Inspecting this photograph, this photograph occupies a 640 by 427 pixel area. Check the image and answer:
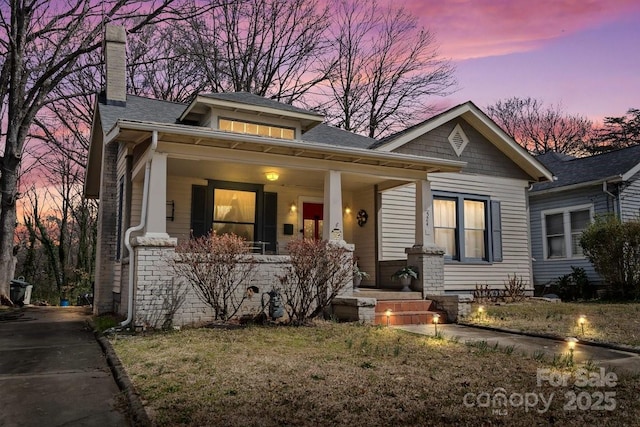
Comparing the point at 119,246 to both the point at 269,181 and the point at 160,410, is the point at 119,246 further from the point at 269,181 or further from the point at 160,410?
the point at 160,410

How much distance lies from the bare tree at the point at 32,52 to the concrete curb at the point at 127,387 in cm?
1022

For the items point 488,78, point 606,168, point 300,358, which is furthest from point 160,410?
point 606,168

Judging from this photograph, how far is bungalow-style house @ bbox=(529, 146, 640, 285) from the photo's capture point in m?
15.4

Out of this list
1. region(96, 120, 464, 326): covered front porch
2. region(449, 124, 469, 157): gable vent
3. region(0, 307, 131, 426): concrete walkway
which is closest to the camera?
region(0, 307, 131, 426): concrete walkway

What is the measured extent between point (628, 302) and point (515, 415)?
35.5 feet

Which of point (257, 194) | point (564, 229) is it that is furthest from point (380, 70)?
point (257, 194)

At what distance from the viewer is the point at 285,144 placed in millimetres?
8656

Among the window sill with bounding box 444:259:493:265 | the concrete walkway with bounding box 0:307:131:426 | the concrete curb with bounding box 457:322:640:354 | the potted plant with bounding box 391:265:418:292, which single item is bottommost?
the concrete walkway with bounding box 0:307:131:426

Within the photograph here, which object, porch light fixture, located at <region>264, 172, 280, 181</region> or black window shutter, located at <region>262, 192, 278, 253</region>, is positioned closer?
porch light fixture, located at <region>264, 172, 280, 181</region>

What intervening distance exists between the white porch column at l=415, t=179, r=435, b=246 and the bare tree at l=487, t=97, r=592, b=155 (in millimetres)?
24873

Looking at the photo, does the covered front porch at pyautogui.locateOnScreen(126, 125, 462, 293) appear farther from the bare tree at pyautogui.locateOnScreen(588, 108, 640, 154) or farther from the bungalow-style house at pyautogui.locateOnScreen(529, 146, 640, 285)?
the bare tree at pyautogui.locateOnScreen(588, 108, 640, 154)

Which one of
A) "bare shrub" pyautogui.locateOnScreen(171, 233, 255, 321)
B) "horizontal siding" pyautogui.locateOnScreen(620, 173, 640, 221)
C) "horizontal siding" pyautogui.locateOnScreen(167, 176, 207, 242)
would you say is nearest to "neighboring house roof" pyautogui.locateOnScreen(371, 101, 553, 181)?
"horizontal siding" pyautogui.locateOnScreen(620, 173, 640, 221)

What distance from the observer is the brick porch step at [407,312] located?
8.83 metres

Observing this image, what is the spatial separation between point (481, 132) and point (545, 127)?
22.0m
